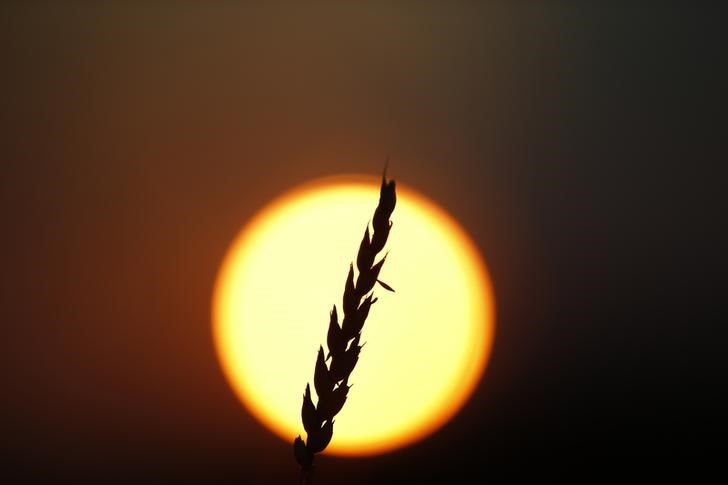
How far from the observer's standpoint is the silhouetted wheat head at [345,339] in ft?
4.02

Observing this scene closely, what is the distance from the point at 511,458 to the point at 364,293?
16.4 meters

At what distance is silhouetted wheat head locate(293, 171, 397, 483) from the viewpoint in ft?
4.02

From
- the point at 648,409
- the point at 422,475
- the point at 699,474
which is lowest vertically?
the point at 422,475

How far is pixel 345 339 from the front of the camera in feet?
4.12

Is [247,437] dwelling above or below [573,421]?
below

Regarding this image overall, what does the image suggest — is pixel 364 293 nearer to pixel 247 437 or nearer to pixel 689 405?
pixel 247 437

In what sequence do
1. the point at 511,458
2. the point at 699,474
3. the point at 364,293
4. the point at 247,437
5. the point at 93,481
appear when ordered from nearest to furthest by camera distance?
1. the point at 364,293
2. the point at 93,481
3. the point at 699,474
4. the point at 511,458
5. the point at 247,437

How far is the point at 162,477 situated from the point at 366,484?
453 centimetres

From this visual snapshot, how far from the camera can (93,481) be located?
14.2 m

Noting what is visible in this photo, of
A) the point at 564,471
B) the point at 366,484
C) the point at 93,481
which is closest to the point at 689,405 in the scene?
the point at 564,471

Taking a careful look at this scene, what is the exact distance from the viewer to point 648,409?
734 inches

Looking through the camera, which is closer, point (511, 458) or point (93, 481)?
point (93, 481)

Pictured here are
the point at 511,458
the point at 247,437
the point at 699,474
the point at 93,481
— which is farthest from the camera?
the point at 247,437

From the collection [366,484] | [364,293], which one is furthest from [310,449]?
[366,484]
